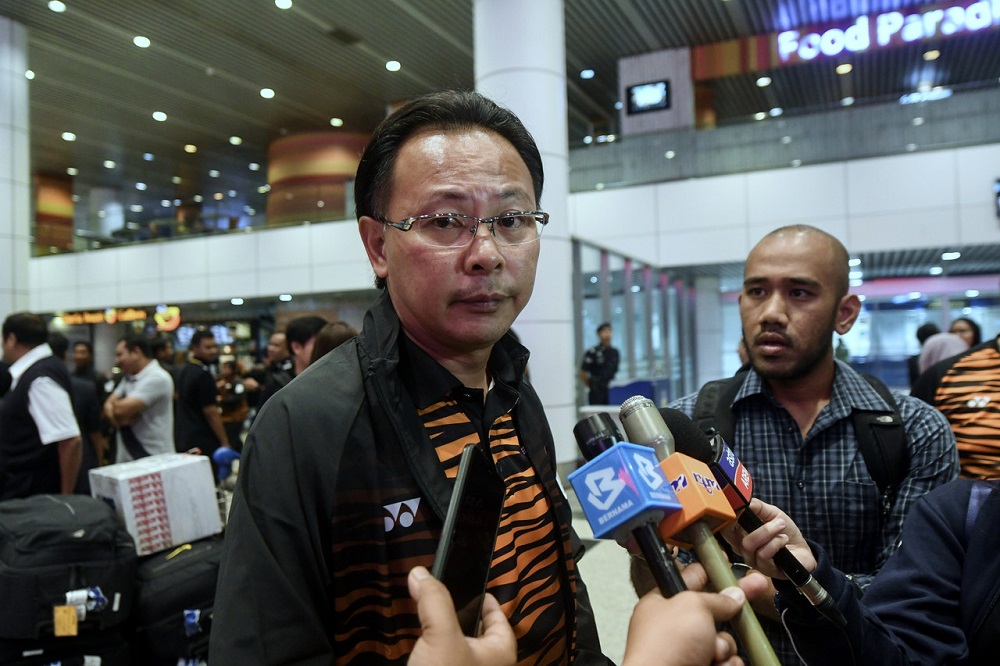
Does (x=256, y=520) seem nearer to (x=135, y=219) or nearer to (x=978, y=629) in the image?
(x=978, y=629)

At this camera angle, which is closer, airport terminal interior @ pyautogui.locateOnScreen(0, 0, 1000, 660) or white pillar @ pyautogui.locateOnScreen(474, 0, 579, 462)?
white pillar @ pyautogui.locateOnScreen(474, 0, 579, 462)

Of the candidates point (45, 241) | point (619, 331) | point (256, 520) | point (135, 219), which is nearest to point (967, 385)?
point (256, 520)

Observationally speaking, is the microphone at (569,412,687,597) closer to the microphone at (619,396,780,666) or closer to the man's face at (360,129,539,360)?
the microphone at (619,396,780,666)

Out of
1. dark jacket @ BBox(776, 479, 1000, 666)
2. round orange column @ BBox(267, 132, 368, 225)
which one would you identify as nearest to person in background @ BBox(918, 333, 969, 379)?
dark jacket @ BBox(776, 479, 1000, 666)

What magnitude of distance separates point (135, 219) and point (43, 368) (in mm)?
11437

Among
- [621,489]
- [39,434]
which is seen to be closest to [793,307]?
[621,489]

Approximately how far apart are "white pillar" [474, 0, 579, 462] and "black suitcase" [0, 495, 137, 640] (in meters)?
3.32

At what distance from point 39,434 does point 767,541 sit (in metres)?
3.67

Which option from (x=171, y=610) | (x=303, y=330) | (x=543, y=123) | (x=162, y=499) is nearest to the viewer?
(x=171, y=610)

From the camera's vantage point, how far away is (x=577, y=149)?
396 inches

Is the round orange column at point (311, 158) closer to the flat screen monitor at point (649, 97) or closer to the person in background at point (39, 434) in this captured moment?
the flat screen monitor at point (649, 97)

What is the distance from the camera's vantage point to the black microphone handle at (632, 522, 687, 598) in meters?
0.69

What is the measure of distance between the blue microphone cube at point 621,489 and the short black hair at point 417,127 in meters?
0.57

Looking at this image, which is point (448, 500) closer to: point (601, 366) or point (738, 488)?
point (738, 488)
